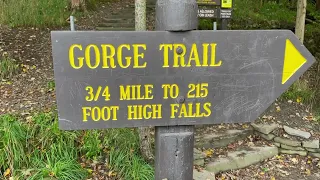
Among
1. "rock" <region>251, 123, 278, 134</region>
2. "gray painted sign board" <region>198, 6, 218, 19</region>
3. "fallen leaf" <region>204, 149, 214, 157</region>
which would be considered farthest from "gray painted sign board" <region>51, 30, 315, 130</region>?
"gray painted sign board" <region>198, 6, 218, 19</region>

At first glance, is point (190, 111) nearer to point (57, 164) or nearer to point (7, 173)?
point (57, 164)

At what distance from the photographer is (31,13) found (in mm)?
8016

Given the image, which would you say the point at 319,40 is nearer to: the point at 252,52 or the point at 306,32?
the point at 306,32

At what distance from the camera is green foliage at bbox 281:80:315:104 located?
571 cm

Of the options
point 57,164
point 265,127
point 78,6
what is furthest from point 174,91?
point 78,6

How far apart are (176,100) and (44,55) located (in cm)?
554

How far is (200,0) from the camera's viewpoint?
647 centimetres

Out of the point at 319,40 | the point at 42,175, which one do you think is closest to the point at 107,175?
the point at 42,175

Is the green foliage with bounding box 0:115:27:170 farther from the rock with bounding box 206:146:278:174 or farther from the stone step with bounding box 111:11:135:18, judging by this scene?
the stone step with bounding box 111:11:135:18

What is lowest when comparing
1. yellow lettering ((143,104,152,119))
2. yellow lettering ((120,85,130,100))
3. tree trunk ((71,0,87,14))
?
yellow lettering ((143,104,152,119))

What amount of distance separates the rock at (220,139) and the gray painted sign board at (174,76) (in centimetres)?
311

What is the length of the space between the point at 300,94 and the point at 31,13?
6.44 meters

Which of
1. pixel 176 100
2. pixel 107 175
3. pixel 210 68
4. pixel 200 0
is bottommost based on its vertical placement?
pixel 107 175

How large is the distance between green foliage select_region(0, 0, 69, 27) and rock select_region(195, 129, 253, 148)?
518cm
